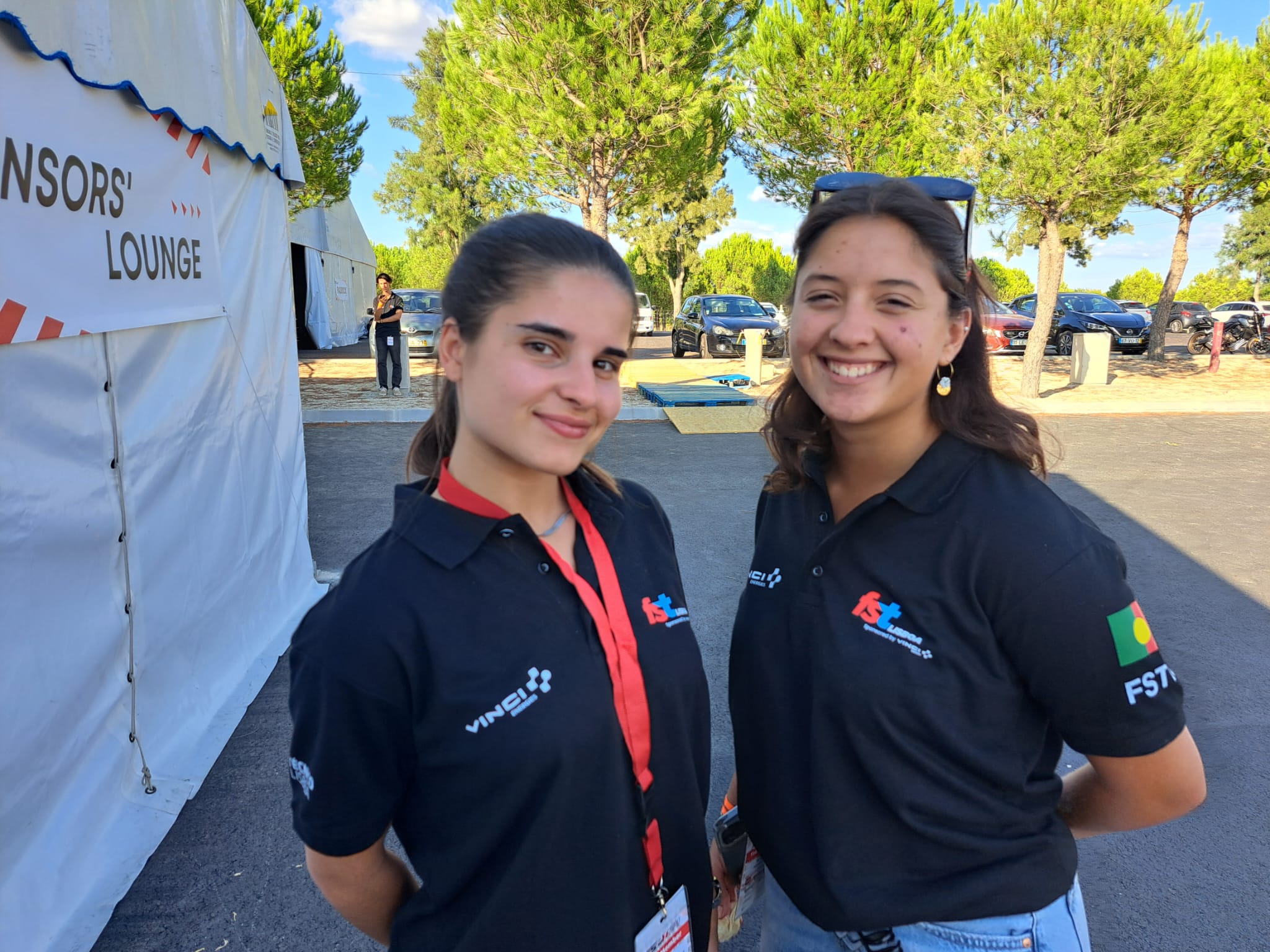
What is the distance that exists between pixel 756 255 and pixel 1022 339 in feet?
85.2

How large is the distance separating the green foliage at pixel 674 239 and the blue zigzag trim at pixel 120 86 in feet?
130

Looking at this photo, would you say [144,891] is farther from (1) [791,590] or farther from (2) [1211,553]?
(2) [1211,553]

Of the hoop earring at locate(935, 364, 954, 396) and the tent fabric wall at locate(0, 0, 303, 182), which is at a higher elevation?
the tent fabric wall at locate(0, 0, 303, 182)

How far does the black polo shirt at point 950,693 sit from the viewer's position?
1.22 meters

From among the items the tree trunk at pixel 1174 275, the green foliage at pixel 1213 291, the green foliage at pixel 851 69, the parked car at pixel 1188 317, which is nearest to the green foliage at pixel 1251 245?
the green foliage at pixel 1213 291

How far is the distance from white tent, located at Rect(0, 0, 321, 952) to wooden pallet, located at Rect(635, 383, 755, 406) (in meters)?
8.51

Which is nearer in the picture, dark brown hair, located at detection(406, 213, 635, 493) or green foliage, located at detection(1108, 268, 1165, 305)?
dark brown hair, located at detection(406, 213, 635, 493)

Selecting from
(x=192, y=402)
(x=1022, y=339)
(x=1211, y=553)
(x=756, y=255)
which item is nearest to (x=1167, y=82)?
(x=1211, y=553)

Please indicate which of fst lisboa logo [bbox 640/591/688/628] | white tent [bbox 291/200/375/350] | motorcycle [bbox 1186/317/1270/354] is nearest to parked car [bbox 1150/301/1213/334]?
motorcycle [bbox 1186/317/1270/354]

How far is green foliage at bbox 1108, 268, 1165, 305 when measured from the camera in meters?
50.4

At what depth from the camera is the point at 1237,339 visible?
25156 mm

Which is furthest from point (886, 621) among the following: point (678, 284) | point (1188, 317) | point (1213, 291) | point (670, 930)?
point (1213, 291)

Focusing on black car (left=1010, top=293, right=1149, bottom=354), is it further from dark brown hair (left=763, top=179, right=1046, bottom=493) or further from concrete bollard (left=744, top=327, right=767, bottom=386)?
dark brown hair (left=763, top=179, right=1046, bottom=493)

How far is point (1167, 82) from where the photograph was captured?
11.9m
